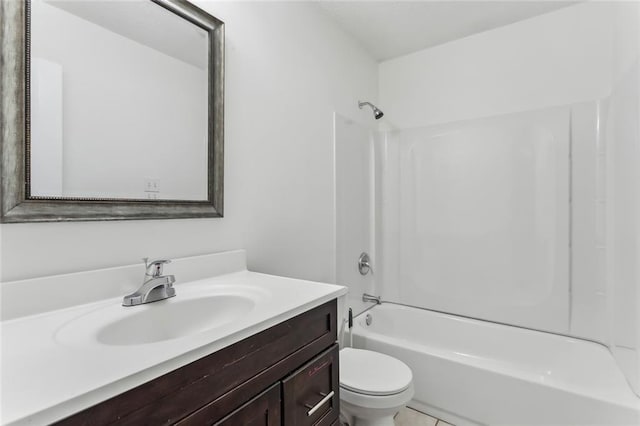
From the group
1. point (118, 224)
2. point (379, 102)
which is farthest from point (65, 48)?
point (379, 102)

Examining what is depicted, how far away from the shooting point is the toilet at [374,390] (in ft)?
4.66

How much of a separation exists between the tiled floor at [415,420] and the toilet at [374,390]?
33cm

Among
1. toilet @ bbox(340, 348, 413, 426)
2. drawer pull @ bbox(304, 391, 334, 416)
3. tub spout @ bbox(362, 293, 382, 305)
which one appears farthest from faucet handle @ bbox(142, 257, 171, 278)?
tub spout @ bbox(362, 293, 382, 305)

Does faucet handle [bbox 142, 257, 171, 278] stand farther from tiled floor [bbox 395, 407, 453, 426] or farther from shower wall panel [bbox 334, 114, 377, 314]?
tiled floor [bbox 395, 407, 453, 426]

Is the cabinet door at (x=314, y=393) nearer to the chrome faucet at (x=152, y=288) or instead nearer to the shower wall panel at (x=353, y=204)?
the chrome faucet at (x=152, y=288)

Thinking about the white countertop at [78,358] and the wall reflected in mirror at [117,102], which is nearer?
the white countertop at [78,358]

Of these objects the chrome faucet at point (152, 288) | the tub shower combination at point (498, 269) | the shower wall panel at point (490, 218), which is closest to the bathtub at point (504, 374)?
the tub shower combination at point (498, 269)

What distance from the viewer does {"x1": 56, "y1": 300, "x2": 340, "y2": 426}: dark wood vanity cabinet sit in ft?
1.85

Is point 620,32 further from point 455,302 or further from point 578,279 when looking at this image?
point 455,302

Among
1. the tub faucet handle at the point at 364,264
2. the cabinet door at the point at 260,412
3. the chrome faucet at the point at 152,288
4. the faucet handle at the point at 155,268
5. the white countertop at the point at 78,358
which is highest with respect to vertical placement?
the faucet handle at the point at 155,268

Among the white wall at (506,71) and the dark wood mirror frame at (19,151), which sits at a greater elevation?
the white wall at (506,71)

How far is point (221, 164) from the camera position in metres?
1.34

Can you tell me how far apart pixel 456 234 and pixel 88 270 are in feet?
7.35

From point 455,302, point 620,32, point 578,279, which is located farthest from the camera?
point 455,302
